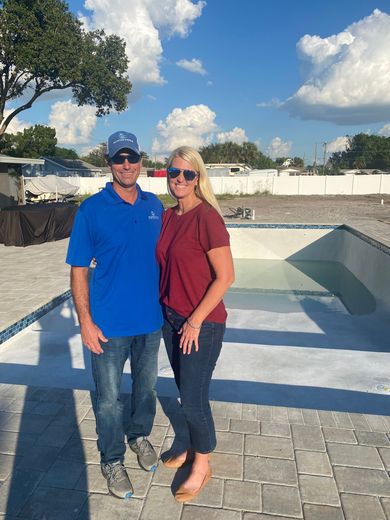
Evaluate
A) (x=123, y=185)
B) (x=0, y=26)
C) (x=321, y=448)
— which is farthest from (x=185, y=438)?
(x=0, y=26)

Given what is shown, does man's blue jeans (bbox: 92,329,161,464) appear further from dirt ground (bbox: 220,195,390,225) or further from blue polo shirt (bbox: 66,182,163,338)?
dirt ground (bbox: 220,195,390,225)

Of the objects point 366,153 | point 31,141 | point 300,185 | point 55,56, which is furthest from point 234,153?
point 55,56

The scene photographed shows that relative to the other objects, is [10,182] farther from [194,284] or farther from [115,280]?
[194,284]

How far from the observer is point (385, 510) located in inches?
71.8

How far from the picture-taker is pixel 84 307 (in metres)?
1.84

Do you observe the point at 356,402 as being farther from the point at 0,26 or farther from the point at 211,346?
the point at 0,26

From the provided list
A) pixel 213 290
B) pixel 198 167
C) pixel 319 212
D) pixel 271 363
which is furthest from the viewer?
pixel 319 212

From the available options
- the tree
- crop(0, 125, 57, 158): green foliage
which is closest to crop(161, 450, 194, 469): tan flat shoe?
the tree

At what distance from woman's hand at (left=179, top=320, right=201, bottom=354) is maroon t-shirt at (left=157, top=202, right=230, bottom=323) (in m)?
0.08

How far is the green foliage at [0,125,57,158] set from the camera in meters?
28.4

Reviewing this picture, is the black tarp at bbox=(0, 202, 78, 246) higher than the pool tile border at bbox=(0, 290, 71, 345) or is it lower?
higher

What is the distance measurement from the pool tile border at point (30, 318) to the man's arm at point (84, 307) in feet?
10.2

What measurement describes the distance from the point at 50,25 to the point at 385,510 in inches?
887

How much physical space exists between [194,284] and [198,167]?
0.55 metres
